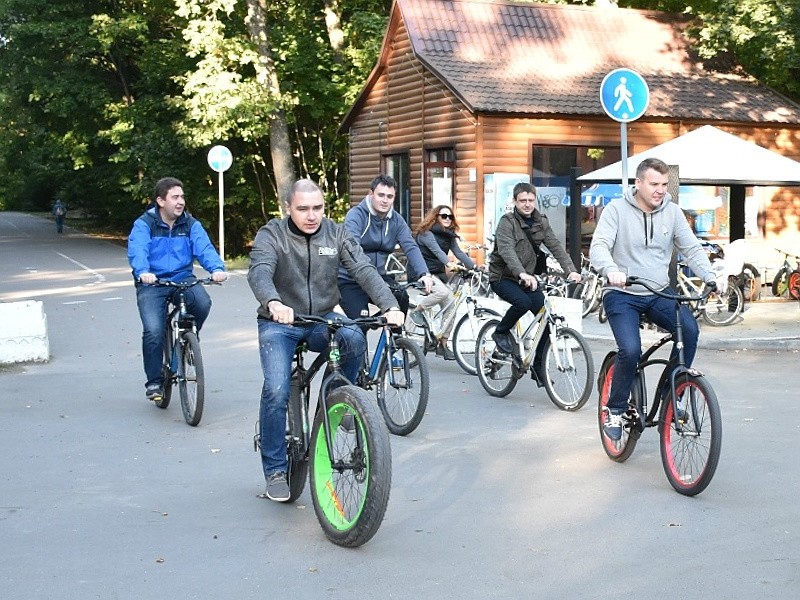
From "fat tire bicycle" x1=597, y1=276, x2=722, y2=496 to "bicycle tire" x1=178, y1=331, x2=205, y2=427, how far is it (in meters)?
3.12

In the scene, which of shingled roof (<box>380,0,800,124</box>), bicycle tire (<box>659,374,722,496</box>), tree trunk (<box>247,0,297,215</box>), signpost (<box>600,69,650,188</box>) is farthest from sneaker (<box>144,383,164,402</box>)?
tree trunk (<box>247,0,297,215</box>)

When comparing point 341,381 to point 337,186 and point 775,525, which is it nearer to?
point 775,525

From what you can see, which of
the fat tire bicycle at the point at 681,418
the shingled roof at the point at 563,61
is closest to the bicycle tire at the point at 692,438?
the fat tire bicycle at the point at 681,418

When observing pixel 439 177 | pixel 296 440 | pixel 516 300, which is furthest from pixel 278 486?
pixel 439 177

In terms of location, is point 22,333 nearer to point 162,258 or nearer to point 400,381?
point 162,258

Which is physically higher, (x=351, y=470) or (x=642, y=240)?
(x=642, y=240)

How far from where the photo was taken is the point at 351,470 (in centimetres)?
589

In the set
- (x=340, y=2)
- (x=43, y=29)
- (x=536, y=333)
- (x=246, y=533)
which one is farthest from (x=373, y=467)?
(x=43, y=29)

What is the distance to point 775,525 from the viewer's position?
6293mm

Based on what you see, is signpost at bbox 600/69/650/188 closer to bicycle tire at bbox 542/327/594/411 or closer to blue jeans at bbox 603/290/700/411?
bicycle tire at bbox 542/327/594/411

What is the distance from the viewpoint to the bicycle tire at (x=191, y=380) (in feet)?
30.6

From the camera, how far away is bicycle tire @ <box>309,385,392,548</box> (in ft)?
18.5

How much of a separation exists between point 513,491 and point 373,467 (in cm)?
171

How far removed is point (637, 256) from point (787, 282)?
12.8m
